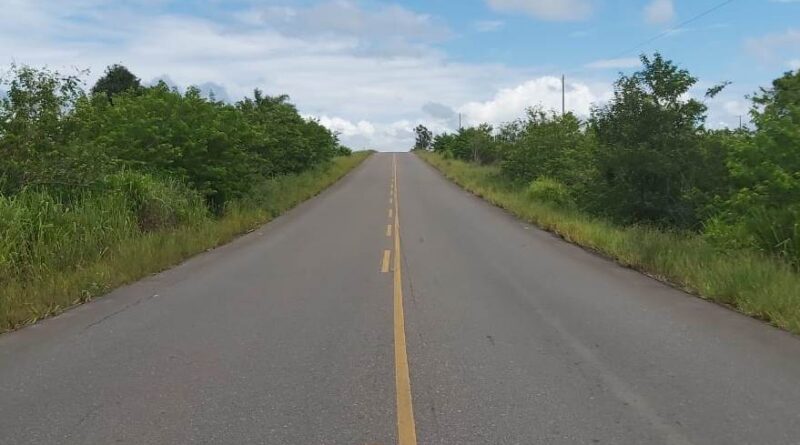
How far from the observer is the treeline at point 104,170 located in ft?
37.6

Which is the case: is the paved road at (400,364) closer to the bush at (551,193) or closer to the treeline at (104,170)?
the treeline at (104,170)

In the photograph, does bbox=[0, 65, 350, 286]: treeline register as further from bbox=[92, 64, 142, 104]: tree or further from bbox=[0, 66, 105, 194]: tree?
bbox=[92, 64, 142, 104]: tree

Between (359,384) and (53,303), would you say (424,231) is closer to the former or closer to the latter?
(53,303)

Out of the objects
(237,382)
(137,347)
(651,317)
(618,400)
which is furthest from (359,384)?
(651,317)

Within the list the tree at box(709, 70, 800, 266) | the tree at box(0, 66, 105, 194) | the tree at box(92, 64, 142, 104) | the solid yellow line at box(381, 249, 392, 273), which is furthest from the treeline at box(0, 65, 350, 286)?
the tree at box(92, 64, 142, 104)

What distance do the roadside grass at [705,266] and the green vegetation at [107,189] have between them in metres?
8.63

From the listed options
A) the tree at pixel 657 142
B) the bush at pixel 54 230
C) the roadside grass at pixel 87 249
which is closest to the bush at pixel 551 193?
the tree at pixel 657 142

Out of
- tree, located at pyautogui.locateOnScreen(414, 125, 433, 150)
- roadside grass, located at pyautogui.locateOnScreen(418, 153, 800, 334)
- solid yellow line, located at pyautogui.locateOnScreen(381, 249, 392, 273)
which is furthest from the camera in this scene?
tree, located at pyautogui.locateOnScreen(414, 125, 433, 150)

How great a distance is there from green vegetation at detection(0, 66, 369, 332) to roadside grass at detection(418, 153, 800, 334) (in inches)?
340

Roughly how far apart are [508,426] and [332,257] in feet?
30.6

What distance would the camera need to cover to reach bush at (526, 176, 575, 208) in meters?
25.6

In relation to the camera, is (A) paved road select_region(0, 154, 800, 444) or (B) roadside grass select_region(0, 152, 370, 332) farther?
(B) roadside grass select_region(0, 152, 370, 332)

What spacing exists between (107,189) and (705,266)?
38.4 feet

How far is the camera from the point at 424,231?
18.7m
